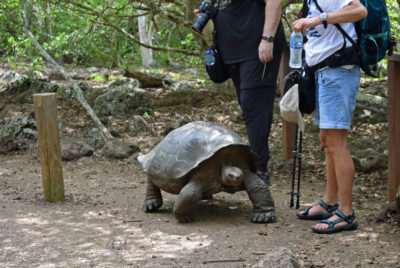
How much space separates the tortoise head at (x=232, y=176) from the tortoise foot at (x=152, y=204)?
750 mm

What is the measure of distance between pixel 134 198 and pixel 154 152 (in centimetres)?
86

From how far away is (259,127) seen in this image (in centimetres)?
506

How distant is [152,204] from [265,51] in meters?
1.64

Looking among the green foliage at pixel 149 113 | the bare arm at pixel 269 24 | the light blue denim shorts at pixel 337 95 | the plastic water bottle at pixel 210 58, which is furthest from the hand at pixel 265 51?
the green foliage at pixel 149 113

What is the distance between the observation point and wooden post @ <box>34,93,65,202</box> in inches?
202

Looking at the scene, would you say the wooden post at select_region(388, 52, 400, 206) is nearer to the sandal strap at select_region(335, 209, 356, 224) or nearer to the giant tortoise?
the sandal strap at select_region(335, 209, 356, 224)

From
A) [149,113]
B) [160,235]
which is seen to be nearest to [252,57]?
[160,235]

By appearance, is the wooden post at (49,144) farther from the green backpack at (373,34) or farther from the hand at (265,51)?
the green backpack at (373,34)

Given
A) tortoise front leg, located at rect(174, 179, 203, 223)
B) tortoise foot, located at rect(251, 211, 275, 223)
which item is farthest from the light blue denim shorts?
tortoise front leg, located at rect(174, 179, 203, 223)

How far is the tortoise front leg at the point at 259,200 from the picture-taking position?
4.30m

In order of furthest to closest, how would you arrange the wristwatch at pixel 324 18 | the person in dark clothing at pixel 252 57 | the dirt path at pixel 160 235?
the person in dark clothing at pixel 252 57 < the wristwatch at pixel 324 18 < the dirt path at pixel 160 235

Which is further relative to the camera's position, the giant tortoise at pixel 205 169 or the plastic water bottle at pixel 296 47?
the giant tortoise at pixel 205 169

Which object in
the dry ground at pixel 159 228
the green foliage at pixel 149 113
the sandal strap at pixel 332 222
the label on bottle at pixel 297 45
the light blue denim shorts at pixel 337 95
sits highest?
the label on bottle at pixel 297 45

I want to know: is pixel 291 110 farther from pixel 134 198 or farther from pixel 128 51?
pixel 128 51
